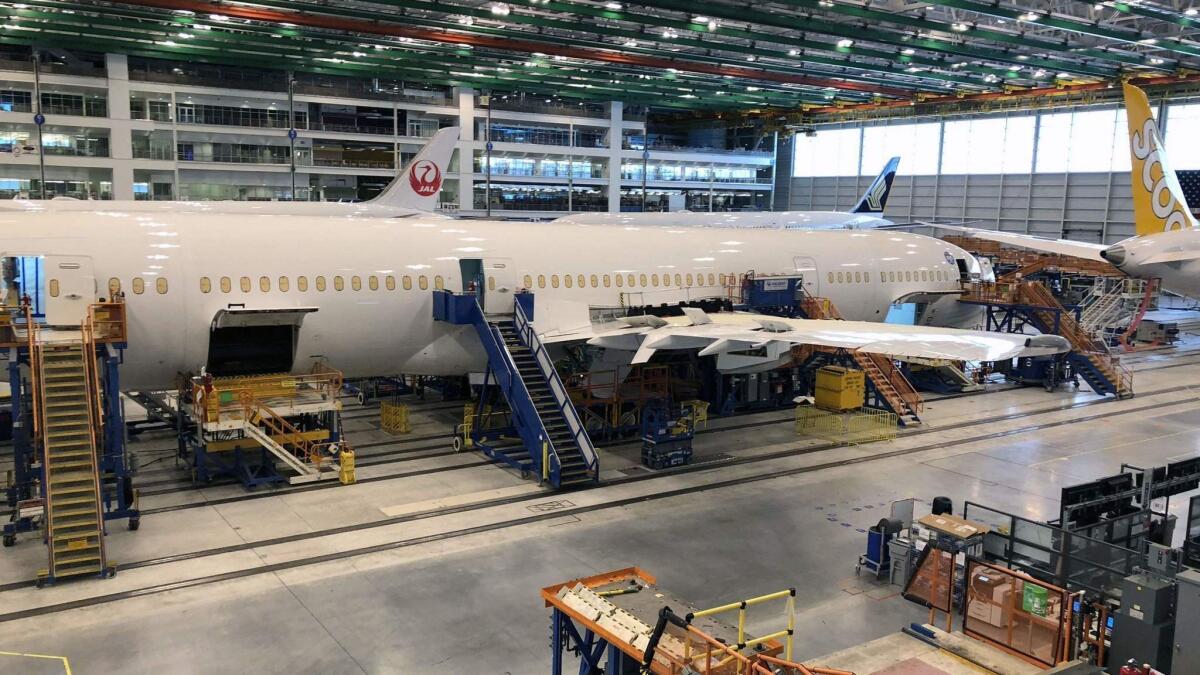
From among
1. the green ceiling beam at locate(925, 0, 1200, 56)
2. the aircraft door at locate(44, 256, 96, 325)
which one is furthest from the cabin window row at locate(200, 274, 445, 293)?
the green ceiling beam at locate(925, 0, 1200, 56)

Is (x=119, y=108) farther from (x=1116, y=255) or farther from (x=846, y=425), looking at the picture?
(x=1116, y=255)

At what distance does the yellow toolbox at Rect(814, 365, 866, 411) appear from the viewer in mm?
24422

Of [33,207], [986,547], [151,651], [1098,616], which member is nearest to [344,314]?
[151,651]

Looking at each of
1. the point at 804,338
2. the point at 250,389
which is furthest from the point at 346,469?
the point at 804,338

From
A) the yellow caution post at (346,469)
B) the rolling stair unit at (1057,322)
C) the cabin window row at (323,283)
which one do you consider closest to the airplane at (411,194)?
the cabin window row at (323,283)

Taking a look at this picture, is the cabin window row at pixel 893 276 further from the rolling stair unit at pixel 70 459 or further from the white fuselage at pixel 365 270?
the rolling stair unit at pixel 70 459

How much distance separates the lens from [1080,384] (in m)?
31.8

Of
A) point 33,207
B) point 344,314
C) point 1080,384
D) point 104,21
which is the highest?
point 104,21

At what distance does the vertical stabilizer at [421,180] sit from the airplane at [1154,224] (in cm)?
2352

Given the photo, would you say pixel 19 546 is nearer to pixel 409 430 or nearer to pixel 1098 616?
pixel 409 430

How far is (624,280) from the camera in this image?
2312cm

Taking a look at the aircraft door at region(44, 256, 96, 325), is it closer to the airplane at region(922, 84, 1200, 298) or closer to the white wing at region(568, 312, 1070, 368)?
the white wing at region(568, 312, 1070, 368)

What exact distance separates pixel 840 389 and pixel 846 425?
1.07 m

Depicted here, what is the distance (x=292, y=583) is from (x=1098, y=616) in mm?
10619
